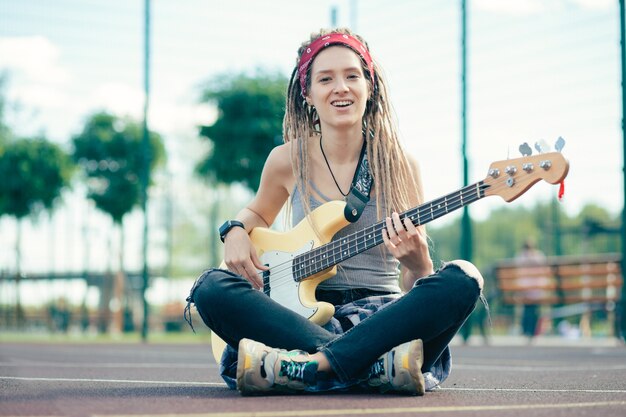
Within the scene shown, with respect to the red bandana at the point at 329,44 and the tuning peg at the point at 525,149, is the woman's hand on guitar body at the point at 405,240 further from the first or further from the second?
the red bandana at the point at 329,44

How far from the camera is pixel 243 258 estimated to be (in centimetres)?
312

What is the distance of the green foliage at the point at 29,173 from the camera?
48.5 feet

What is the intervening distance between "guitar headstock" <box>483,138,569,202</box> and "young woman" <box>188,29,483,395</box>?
26cm

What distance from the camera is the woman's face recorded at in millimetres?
3213

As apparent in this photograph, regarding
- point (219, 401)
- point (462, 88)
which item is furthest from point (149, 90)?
point (219, 401)

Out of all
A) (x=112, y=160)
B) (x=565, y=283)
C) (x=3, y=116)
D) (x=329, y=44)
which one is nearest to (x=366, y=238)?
(x=329, y=44)

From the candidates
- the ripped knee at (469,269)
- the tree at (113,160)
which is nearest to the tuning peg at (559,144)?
the ripped knee at (469,269)

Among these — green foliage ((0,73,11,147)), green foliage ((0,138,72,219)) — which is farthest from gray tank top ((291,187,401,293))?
green foliage ((0,73,11,147))

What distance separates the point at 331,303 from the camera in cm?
311

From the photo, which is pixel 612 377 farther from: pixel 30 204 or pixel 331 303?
pixel 30 204

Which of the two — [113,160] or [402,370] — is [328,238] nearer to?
[402,370]

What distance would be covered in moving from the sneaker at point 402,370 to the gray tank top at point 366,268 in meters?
0.51

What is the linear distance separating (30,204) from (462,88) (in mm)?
8633

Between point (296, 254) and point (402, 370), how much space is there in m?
0.69
